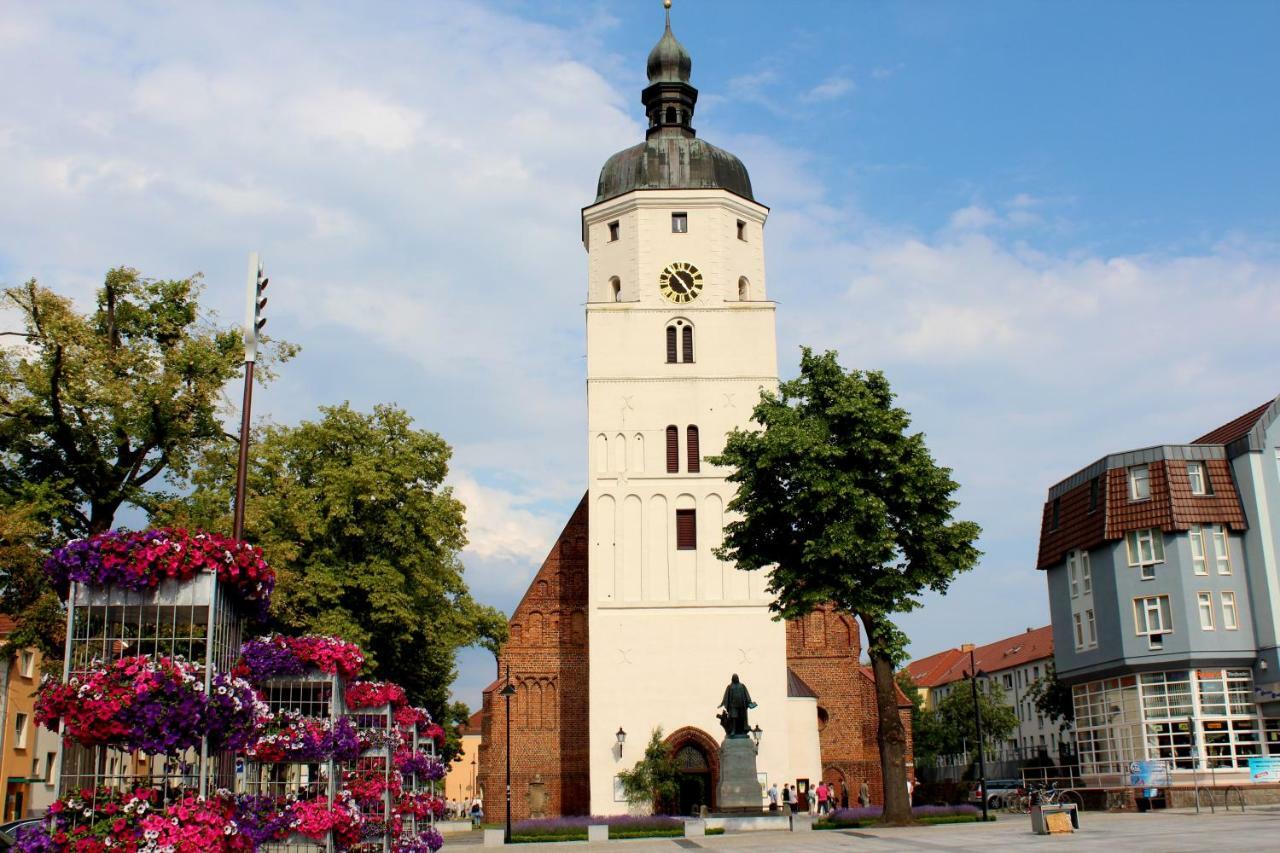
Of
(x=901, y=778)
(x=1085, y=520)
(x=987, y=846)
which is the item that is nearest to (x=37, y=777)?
(x=901, y=778)

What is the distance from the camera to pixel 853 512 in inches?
1121

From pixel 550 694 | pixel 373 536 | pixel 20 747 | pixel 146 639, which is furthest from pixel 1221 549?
pixel 20 747

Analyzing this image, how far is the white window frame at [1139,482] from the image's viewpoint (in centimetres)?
3850

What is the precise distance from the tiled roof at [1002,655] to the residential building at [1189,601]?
139 feet

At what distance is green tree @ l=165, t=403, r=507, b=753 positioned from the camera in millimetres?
32750

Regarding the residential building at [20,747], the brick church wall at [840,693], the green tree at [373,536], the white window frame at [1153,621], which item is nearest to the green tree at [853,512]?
the green tree at [373,536]

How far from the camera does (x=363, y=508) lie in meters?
34.9

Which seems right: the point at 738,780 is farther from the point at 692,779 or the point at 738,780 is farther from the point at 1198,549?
the point at 1198,549

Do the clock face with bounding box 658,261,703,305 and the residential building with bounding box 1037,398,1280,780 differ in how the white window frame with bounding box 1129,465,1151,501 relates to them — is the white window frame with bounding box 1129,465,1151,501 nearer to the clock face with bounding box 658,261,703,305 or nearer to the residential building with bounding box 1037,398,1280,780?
the residential building with bounding box 1037,398,1280,780

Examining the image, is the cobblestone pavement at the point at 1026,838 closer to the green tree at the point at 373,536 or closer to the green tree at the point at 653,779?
the green tree at the point at 373,536

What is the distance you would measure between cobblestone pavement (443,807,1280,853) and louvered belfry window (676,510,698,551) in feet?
46.6

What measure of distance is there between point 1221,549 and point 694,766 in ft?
59.1

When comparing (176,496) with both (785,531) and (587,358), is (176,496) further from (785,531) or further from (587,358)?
(587,358)

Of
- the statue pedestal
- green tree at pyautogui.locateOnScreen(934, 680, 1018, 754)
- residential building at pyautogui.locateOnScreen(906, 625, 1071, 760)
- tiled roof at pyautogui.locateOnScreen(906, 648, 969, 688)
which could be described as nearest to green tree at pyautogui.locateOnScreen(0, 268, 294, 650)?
the statue pedestal
